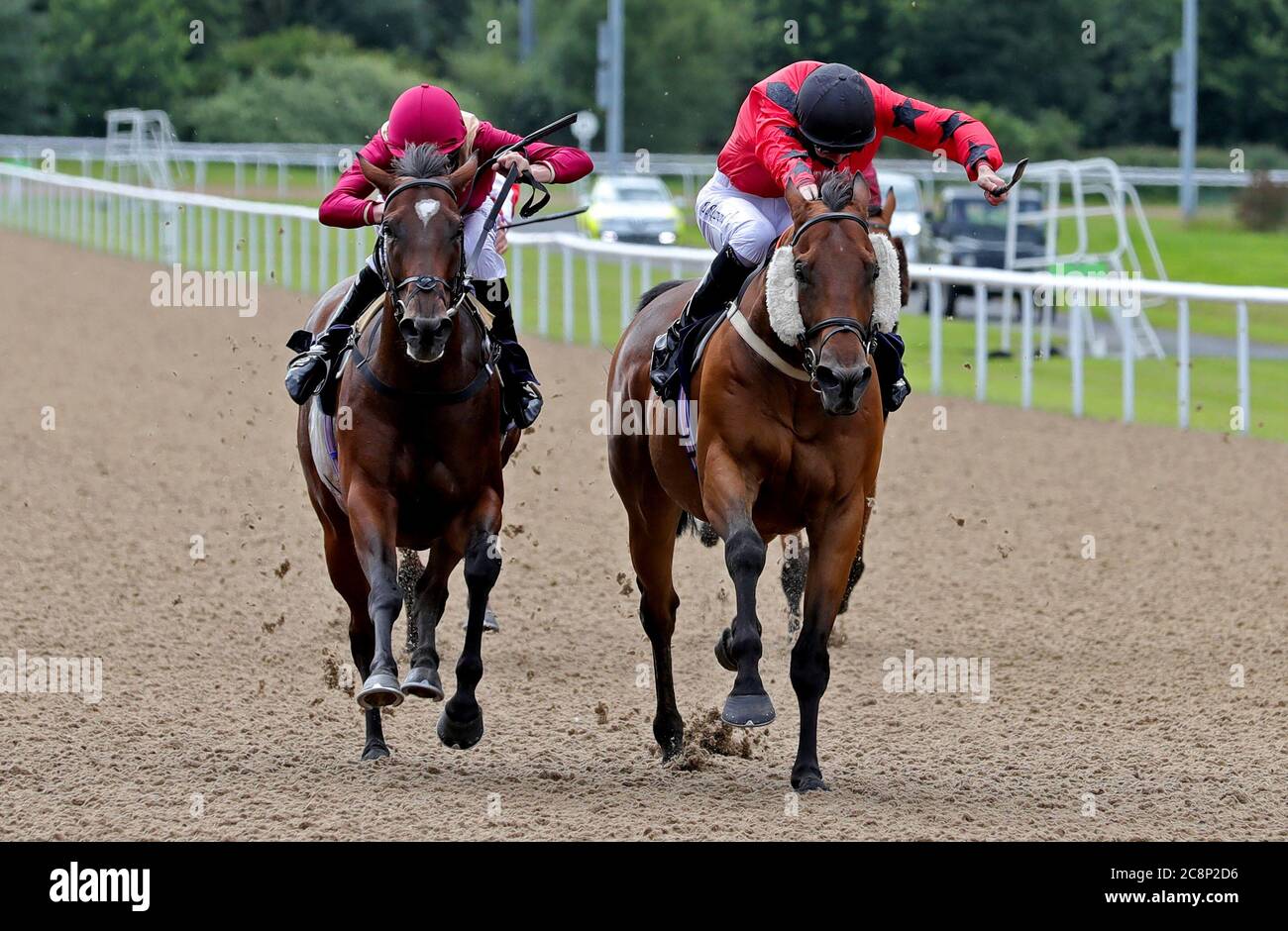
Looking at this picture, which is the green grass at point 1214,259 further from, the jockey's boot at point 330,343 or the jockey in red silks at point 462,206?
the jockey's boot at point 330,343

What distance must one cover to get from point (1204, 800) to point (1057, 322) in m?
18.7

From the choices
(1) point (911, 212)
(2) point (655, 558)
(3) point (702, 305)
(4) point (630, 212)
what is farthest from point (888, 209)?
(4) point (630, 212)

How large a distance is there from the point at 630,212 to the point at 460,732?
2528 cm

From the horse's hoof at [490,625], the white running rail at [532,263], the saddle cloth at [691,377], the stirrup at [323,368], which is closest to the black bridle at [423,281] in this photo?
the stirrup at [323,368]

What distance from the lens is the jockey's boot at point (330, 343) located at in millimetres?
6406

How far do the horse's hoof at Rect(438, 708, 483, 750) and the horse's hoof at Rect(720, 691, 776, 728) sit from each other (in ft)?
2.80

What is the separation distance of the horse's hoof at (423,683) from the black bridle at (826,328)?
1430 millimetres

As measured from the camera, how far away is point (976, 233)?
88.5 feet

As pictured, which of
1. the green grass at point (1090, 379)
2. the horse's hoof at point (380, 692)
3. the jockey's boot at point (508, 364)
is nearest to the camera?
the horse's hoof at point (380, 692)

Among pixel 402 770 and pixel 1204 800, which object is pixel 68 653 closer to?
pixel 402 770

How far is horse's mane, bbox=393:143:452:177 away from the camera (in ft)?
19.1

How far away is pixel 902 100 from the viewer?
20.4 ft

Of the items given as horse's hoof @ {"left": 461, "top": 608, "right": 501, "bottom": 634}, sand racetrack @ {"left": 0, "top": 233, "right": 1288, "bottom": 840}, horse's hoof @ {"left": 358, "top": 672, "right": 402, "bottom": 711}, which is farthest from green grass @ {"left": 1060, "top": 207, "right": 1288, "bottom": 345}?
horse's hoof @ {"left": 358, "top": 672, "right": 402, "bottom": 711}

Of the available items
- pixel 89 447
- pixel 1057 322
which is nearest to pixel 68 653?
pixel 89 447
